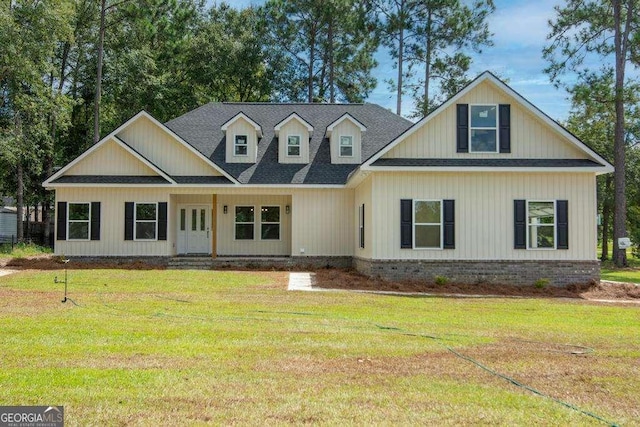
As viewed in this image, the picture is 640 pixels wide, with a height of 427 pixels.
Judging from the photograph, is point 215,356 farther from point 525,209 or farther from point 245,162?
point 245,162

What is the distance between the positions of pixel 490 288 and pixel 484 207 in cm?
233

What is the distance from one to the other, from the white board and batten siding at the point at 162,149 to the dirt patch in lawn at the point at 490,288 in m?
7.33

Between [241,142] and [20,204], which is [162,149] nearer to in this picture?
[241,142]

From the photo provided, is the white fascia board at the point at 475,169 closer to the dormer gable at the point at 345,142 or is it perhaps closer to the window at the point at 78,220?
the dormer gable at the point at 345,142

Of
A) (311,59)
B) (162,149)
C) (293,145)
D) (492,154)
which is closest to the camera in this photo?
(492,154)

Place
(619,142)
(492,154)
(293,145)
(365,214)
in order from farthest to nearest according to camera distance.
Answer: (619,142) → (293,145) → (365,214) → (492,154)

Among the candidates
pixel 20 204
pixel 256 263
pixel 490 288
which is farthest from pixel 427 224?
pixel 20 204

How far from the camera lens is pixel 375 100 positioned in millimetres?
38219

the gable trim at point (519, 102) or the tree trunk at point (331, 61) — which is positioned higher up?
the tree trunk at point (331, 61)

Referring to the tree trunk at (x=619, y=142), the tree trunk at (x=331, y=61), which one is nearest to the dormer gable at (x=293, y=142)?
the tree trunk at (x=619, y=142)

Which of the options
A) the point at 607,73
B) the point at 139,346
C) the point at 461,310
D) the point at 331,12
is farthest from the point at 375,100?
the point at 139,346

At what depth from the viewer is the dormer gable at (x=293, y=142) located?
21719mm

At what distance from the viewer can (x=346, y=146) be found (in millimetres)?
21719

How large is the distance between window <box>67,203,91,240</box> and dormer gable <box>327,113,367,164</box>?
9250 mm
